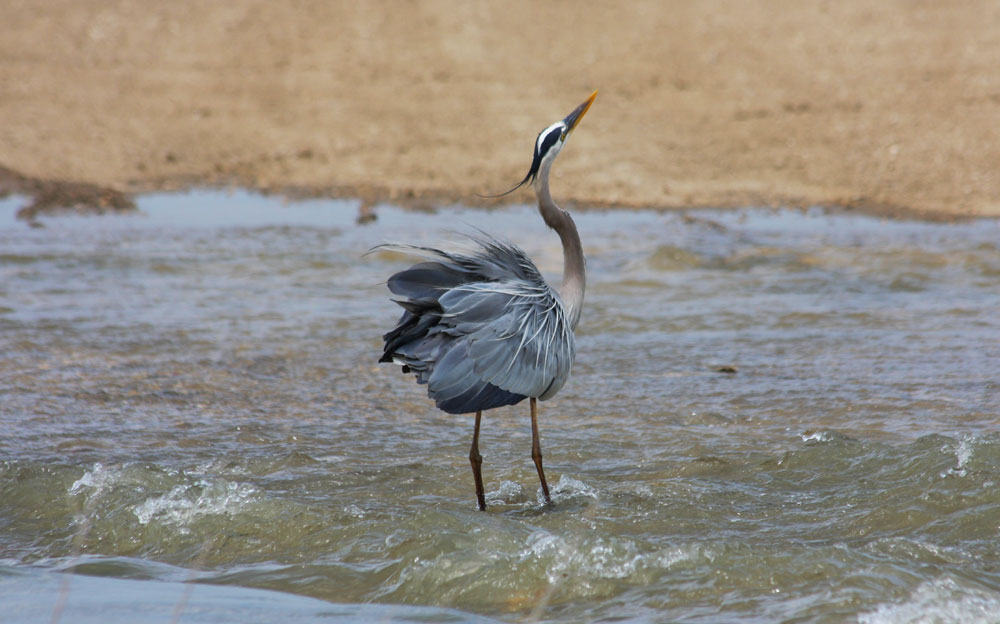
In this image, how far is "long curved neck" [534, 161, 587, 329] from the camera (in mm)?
6289

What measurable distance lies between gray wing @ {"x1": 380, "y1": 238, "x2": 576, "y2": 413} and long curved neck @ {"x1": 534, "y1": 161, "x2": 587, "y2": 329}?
0.42 meters

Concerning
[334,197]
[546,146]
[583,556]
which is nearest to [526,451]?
[546,146]

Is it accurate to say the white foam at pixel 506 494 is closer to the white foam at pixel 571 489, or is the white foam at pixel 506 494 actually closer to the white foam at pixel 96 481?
the white foam at pixel 571 489

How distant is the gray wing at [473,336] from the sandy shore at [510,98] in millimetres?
10292

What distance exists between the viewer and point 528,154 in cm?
1731

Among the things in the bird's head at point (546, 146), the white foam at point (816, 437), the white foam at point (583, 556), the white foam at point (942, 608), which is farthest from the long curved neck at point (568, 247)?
the white foam at point (942, 608)

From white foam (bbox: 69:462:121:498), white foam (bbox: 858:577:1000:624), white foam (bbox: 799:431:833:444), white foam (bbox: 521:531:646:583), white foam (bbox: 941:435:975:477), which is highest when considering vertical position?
white foam (bbox: 941:435:975:477)

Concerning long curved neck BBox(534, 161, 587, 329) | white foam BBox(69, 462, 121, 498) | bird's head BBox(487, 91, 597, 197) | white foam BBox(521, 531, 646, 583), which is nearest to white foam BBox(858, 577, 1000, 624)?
white foam BBox(521, 531, 646, 583)

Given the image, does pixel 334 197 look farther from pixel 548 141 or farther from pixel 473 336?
pixel 473 336

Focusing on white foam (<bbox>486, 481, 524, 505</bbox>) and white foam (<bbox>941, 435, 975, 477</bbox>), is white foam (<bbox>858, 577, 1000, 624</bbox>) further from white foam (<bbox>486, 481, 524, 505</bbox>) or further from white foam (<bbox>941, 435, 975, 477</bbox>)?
white foam (<bbox>486, 481, 524, 505</bbox>)

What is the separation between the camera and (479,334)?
18.2ft

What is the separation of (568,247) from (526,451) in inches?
48.8

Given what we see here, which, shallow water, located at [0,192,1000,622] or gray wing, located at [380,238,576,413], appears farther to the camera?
gray wing, located at [380,238,576,413]

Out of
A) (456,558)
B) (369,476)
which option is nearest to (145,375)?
(369,476)
